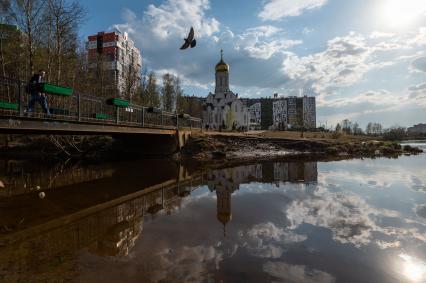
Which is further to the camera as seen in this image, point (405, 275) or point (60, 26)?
point (60, 26)

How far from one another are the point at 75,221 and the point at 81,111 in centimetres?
976

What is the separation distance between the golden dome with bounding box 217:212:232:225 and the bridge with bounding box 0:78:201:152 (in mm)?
7718

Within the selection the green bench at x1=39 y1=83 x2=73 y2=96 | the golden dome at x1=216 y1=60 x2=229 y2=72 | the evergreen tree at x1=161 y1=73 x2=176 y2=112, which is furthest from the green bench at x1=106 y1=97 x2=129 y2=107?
the golden dome at x1=216 y1=60 x2=229 y2=72

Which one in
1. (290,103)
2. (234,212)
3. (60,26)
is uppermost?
(290,103)

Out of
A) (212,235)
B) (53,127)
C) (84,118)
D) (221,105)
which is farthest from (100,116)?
(221,105)

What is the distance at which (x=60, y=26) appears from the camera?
19.2 m

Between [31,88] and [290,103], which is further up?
[290,103]

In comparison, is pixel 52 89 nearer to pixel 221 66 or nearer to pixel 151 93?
pixel 151 93

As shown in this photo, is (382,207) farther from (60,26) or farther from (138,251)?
(60,26)

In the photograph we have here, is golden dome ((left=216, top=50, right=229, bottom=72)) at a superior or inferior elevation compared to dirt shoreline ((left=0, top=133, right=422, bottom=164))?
superior

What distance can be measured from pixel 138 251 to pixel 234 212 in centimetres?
320

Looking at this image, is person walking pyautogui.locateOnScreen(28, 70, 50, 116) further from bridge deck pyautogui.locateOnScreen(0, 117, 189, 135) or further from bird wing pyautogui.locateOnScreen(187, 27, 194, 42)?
bird wing pyautogui.locateOnScreen(187, 27, 194, 42)

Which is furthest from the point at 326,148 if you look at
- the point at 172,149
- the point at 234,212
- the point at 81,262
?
the point at 81,262

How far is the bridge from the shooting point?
950cm
